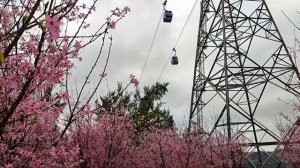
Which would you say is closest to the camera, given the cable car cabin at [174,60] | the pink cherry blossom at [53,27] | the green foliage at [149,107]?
the pink cherry blossom at [53,27]

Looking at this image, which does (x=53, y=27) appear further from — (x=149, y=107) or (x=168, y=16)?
(x=149, y=107)

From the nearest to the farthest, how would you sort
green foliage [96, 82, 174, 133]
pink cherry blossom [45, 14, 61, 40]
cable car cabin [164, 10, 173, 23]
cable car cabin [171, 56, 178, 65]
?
pink cherry blossom [45, 14, 61, 40] < cable car cabin [164, 10, 173, 23] < cable car cabin [171, 56, 178, 65] < green foliage [96, 82, 174, 133]

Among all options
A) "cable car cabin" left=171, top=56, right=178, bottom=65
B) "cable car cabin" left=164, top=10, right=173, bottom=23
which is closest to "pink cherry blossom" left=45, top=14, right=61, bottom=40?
"cable car cabin" left=164, top=10, right=173, bottom=23

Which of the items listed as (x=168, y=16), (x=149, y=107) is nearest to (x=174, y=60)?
(x=168, y=16)

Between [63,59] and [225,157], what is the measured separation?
42.8 ft

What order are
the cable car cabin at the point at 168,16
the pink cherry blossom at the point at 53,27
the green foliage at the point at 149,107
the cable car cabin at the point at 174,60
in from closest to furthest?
the pink cherry blossom at the point at 53,27 < the cable car cabin at the point at 168,16 < the cable car cabin at the point at 174,60 < the green foliage at the point at 149,107

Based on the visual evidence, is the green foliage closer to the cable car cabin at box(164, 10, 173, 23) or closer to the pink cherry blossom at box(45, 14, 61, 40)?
the cable car cabin at box(164, 10, 173, 23)

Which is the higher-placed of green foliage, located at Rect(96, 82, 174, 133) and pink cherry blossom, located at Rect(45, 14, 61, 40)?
green foliage, located at Rect(96, 82, 174, 133)

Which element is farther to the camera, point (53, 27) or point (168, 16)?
point (168, 16)

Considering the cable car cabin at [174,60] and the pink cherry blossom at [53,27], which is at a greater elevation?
the cable car cabin at [174,60]

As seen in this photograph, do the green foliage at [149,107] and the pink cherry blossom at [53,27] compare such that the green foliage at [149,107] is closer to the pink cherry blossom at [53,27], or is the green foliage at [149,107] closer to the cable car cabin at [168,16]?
the cable car cabin at [168,16]

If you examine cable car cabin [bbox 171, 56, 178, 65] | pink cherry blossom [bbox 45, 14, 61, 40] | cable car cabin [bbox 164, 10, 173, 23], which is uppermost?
cable car cabin [bbox 164, 10, 173, 23]

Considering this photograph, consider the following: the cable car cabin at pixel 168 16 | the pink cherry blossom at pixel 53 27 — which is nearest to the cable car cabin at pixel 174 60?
the cable car cabin at pixel 168 16

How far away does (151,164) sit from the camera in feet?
60.8
